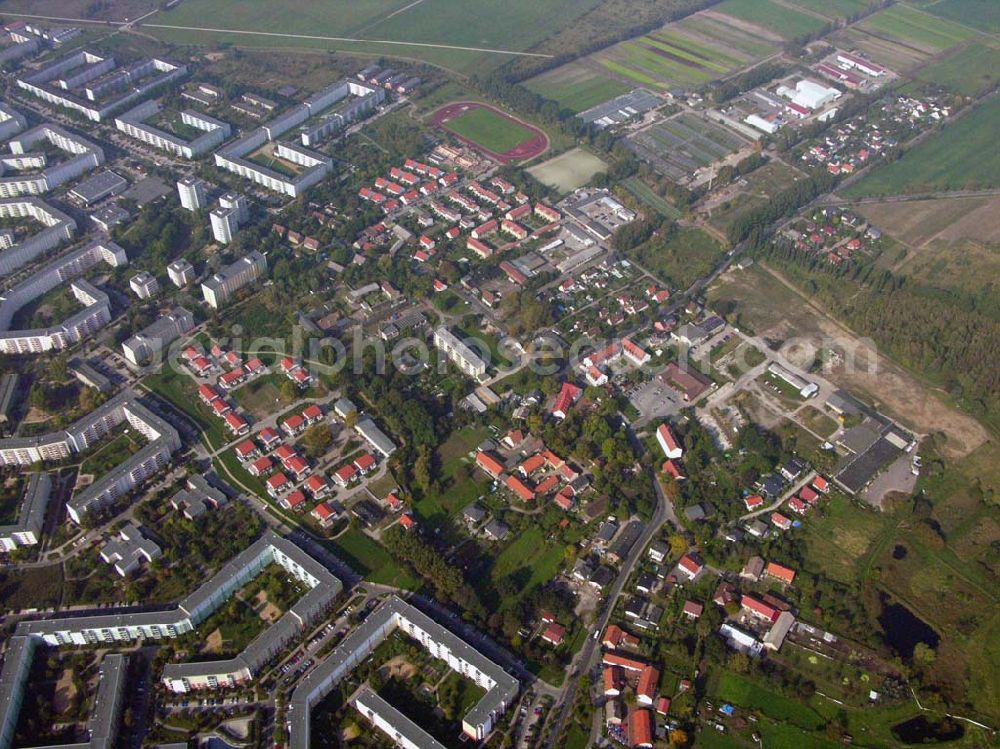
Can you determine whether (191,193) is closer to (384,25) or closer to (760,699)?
(384,25)

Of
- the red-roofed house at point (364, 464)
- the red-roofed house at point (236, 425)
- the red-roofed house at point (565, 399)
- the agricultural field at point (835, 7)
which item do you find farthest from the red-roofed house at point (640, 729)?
the agricultural field at point (835, 7)

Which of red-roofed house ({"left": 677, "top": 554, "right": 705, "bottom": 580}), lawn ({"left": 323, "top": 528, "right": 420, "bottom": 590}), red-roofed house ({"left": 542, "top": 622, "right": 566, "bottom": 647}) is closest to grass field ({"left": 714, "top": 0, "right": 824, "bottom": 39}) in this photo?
red-roofed house ({"left": 677, "top": 554, "right": 705, "bottom": 580})

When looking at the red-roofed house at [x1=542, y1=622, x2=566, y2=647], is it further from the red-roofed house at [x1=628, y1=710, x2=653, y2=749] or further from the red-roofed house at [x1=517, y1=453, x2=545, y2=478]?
the red-roofed house at [x1=517, y1=453, x2=545, y2=478]

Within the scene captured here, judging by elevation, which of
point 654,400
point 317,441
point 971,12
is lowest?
point 654,400

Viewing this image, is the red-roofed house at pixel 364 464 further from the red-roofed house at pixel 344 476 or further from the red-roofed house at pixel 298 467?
the red-roofed house at pixel 298 467

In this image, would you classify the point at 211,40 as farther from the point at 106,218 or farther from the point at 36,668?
the point at 36,668

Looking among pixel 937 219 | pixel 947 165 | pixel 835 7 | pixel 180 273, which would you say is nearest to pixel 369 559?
pixel 180 273
